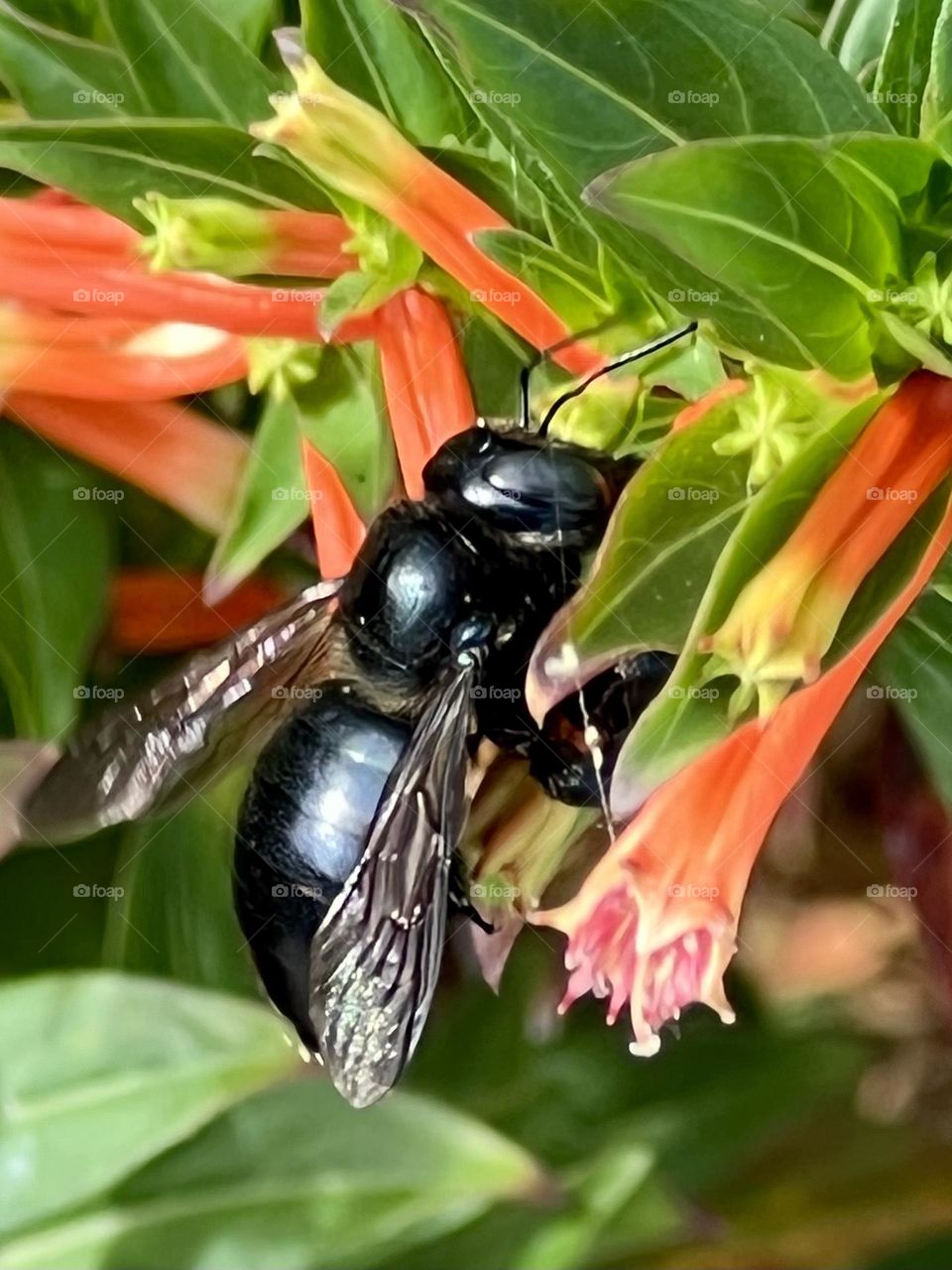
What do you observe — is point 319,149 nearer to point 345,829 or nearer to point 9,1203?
point 345,829

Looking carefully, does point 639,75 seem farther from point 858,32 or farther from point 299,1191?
point 299,1191

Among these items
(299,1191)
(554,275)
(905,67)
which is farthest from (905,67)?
(299,1191)

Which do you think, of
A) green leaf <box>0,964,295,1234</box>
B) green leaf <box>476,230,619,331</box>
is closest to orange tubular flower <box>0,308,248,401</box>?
green leaf <box>476,230,619,331</box>

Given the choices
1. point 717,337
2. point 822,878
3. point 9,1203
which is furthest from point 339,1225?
point 717,337

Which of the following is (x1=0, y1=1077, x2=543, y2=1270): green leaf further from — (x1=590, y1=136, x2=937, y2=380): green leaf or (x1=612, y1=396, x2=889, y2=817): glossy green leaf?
(x1=590, y1=136, x2=937, y2=380): green leaf

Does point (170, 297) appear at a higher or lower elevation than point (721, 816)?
higher

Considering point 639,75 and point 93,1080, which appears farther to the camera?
point 93,1080
